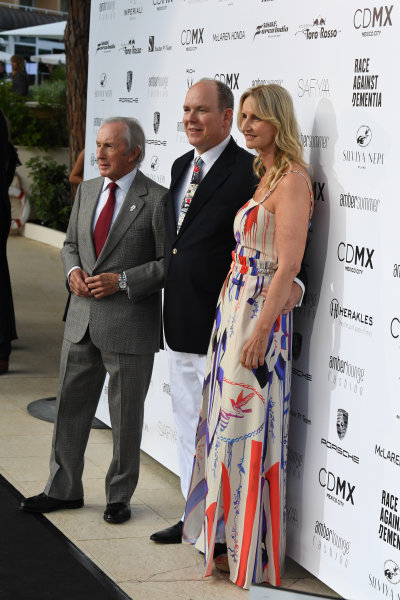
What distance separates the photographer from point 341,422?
3.85m

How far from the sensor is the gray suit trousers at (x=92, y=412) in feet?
14.8

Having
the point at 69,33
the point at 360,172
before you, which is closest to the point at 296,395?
the point at 360,172

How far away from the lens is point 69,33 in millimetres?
10594

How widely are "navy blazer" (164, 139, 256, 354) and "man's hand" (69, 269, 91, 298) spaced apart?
42cm

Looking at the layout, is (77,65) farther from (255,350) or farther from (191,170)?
(255,350)

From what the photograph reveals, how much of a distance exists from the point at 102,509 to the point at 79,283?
115 cm

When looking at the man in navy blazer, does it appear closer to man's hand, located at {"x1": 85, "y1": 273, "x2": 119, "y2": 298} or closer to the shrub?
man's hand, located at {"x1": 85, "y1": 273, "x2": 119, "y2": 298}

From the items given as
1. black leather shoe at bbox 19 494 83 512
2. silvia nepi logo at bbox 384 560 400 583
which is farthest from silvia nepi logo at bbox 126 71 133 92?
silvia nepi logo at bbox 384 560 400 583

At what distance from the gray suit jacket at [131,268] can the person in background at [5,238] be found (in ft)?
9.05

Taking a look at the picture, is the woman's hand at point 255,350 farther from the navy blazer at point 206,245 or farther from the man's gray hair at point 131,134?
the man's gray hair at point 131,134

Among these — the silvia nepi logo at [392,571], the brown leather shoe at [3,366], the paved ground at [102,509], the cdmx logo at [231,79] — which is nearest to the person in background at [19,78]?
the paved ground at [102,509]

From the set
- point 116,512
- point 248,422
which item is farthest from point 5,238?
point 248,422

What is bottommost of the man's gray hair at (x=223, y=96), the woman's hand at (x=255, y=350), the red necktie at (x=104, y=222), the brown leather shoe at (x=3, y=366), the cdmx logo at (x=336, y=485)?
the brown leather shoe at (x=3, y=366)

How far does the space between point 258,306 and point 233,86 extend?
1.23 metres
